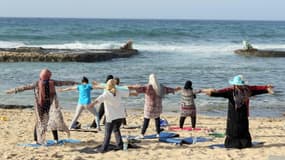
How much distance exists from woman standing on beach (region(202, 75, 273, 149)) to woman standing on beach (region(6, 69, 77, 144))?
294 cm

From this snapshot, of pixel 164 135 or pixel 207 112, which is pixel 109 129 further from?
pixel 207 112

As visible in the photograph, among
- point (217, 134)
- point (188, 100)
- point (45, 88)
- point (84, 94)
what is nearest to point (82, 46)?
point (188, 100)

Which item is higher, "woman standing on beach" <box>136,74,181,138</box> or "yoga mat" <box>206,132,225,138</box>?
"woman standing on beach" <box>136,74,181,138</box>

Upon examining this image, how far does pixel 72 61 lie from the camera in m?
36.8

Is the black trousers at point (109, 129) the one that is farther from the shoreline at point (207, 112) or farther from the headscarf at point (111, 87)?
the shoreline at point (207, 112)

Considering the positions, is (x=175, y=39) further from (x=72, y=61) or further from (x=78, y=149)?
(x=78, y=149)

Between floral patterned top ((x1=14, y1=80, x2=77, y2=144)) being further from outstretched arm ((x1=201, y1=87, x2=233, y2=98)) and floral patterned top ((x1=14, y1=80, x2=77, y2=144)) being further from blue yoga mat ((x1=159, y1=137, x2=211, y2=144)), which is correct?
outstretched arm ((x1=201, y1=87, x2=233, y2=98))

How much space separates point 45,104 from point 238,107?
3.73 m

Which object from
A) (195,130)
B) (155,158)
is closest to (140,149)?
(155,158)

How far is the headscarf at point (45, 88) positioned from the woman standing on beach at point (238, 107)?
2979 millimetres

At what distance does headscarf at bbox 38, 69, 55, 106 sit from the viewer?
10.3m

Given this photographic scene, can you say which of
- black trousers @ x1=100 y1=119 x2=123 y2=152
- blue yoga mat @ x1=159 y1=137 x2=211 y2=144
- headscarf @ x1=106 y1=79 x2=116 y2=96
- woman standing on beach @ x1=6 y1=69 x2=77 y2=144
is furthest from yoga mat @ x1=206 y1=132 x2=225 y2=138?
woman standing on beach @ x1=6 y1=69 x2=77 y2=144

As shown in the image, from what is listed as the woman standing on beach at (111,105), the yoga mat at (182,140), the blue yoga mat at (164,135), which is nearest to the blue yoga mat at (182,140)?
the yoga mat at (182,140)

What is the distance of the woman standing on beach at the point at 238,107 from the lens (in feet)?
33.4
